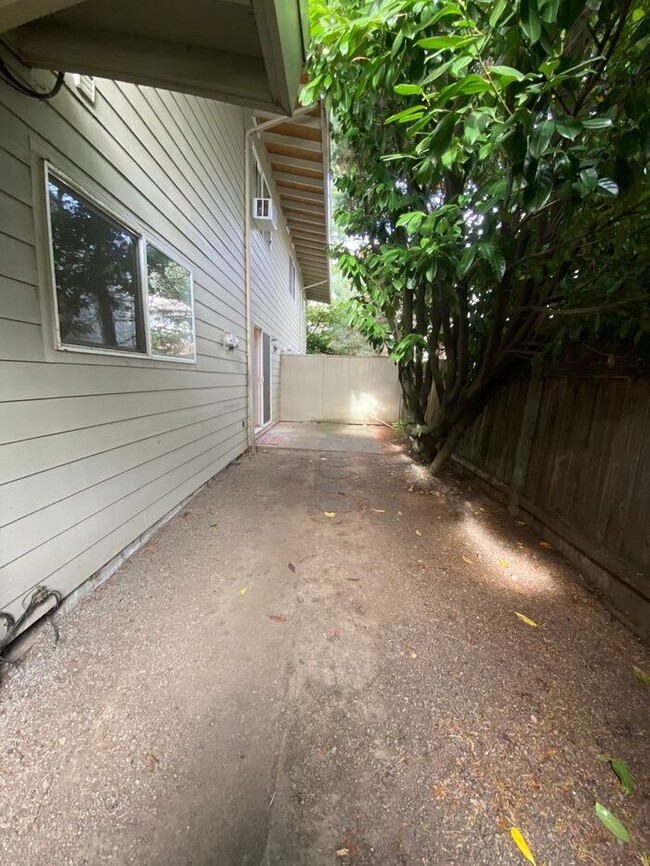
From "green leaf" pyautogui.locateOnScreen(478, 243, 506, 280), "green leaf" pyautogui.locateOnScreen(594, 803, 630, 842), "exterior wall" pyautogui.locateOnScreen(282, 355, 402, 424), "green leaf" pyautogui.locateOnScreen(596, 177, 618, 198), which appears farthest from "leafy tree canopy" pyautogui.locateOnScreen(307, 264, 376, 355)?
"green leaf" pyautogui.locateOnScreen(594, 803, 630, 842)

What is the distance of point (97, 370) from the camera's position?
2.25m

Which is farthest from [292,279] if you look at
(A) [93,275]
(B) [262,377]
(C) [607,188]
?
(C) [607,188]

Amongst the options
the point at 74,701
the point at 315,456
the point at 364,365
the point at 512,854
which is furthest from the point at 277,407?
the point at 512,854

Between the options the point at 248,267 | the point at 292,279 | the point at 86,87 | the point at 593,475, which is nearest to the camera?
the point at 86,87

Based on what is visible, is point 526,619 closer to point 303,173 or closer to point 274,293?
point 274,293

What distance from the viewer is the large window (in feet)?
6.57

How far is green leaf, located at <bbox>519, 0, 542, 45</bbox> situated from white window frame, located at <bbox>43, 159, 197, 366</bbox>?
227 centimetres

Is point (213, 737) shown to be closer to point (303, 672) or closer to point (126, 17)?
point (303, 672)

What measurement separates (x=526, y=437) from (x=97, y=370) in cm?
383

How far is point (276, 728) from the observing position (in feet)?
4.74

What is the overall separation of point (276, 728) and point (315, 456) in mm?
4531

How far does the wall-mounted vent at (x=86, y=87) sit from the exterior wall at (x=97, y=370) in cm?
5

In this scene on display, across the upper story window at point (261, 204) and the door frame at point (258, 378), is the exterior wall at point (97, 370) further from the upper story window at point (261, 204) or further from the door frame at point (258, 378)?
the door frame at point (258, 378)

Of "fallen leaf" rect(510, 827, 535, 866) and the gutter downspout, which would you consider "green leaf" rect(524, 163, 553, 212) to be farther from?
the gutter downspout
